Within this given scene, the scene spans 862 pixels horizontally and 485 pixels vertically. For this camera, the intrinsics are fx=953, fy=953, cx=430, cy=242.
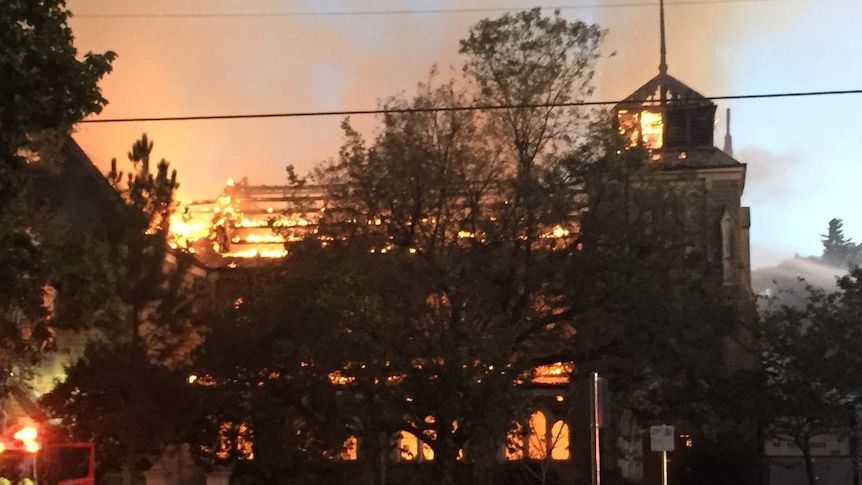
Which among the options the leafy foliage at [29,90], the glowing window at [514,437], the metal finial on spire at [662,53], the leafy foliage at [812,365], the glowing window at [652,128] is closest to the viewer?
the leafy foliage at [29,90]

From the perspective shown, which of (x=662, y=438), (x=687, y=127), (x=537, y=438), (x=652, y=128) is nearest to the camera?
(x=662, y=438)

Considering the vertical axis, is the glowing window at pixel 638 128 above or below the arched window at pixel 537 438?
above

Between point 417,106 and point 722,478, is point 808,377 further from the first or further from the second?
point 417,106

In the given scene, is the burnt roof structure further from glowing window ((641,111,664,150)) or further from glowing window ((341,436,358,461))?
glowing window ((341,436,358,461))

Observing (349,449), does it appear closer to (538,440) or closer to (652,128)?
(538,440)

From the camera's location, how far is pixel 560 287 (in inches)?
928

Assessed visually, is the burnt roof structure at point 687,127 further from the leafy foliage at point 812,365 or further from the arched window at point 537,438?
the arched window at point 537,438

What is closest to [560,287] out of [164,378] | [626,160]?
[626,160]

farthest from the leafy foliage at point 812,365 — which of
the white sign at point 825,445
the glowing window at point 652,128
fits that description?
the glowing window at point 652,128

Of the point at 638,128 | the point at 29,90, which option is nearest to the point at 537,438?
the point at 638,128

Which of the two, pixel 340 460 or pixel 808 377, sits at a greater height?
pixel 808 377

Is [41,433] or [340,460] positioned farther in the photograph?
[340,460]

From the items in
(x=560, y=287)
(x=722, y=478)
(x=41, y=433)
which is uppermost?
(x=560, y=287)

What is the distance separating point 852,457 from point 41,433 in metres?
23.9
